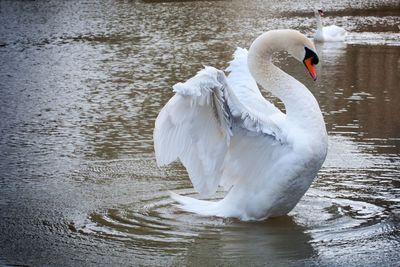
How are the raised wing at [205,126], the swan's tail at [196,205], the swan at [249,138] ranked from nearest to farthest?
1. the raised wing at [205,126]
2. the swan at [249,138]
3. the swan's tail at [196,205]

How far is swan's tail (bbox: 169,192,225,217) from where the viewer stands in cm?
669

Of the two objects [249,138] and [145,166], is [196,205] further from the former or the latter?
[145,166]

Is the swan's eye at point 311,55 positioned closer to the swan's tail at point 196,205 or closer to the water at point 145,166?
the water at point 145,166

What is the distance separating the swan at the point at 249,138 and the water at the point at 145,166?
27 centimetres

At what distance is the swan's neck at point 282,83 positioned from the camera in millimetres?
6199

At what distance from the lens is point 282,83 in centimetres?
647

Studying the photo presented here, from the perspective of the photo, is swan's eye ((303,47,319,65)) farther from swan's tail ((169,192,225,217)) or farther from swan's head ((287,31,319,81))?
swan's tail ((169,192,225,217))

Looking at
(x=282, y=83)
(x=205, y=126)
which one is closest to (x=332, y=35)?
(x=282, y=83)

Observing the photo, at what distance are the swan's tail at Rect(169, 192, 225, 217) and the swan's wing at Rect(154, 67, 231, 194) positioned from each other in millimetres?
386

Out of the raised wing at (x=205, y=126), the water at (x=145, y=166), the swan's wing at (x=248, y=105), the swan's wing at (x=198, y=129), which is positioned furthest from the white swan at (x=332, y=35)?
the swan's wing at (x=198, y=129)

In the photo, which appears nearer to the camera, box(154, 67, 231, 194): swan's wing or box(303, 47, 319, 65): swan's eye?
box(154, 67, 231, 194): swan's wing

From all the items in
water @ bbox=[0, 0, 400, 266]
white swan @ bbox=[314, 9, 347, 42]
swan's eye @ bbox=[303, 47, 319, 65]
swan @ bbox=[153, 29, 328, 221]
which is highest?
swan's eye @ bbox=[303, 47, 319, 65]

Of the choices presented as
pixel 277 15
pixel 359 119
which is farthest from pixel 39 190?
pixel 277 15

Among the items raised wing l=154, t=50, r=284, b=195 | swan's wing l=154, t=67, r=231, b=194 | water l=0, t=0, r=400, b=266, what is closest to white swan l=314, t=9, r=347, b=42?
water l=0, t=0, r=400, b=266
